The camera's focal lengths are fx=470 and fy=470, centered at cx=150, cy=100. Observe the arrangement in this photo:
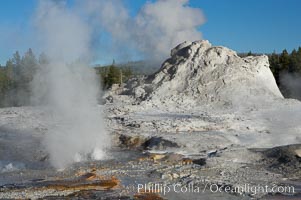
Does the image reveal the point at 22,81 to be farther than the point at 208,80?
Yes

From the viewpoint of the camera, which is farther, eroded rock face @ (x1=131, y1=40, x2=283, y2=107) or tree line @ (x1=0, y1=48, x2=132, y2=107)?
tree line @ (x1=0, y1=48, x2=132, y2=107)

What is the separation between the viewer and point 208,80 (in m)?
22.1

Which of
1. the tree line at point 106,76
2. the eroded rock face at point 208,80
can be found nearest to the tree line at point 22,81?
the tree line at point 106,76

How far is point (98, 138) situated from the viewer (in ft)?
48.5

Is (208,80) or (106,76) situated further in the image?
(106,76)

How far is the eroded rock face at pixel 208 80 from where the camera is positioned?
21.2 meters

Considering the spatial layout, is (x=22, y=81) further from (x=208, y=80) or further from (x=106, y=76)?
(x=208, y=80)

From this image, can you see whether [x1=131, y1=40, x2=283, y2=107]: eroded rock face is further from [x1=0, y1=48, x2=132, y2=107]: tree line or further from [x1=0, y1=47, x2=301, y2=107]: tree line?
[x1=0, y1=48, x2=132, y2=107]: tree line

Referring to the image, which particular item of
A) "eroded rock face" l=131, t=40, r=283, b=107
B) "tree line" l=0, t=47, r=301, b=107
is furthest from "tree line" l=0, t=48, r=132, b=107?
"eroded rock face" l=131, t=40, r=283, b=107

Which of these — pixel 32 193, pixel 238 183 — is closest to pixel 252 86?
pixel 238 183

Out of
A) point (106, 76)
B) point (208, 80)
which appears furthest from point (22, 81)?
point (208, 80)

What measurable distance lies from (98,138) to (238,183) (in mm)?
6370

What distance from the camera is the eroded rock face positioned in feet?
69.7

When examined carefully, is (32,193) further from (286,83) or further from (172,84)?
(286,83)
